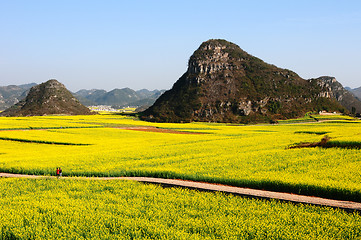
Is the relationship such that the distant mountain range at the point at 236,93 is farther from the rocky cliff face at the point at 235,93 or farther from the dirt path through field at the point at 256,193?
the dirt path through field at the point at 256,193

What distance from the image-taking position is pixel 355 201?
16594 millimetres

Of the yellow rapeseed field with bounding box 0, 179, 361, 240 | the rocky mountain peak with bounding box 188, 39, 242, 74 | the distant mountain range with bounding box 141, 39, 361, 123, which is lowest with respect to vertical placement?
the yellow rapeseed field with bounding box 0, 179, 361, 240

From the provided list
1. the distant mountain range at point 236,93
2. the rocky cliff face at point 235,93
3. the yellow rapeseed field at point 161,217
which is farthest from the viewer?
the rocky cliff face at point 235,93

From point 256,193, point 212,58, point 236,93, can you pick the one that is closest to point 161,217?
point 256,193

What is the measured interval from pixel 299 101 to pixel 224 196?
151 meters

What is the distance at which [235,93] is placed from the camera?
157250 mm

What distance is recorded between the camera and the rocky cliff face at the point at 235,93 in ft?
482

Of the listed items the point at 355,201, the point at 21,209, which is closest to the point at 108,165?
the point at 21,209

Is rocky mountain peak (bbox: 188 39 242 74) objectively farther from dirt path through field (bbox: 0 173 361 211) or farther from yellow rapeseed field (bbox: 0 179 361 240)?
yellow rapeseed field (bbox: 0 179 361 240)

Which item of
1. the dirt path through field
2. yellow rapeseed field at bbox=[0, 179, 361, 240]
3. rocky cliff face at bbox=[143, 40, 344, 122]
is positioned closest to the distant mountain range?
rocky cliff face at bbox=[143, 40, 344, 122]

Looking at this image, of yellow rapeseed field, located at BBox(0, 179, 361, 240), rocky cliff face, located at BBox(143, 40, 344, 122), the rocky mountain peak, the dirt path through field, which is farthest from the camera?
the rocky mountain peak

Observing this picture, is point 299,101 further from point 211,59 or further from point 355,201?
point 355,201

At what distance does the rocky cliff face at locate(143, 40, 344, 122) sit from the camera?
147000 mm

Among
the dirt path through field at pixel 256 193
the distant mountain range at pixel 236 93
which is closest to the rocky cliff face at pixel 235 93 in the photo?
the distant mountain range at pixel 236 93
